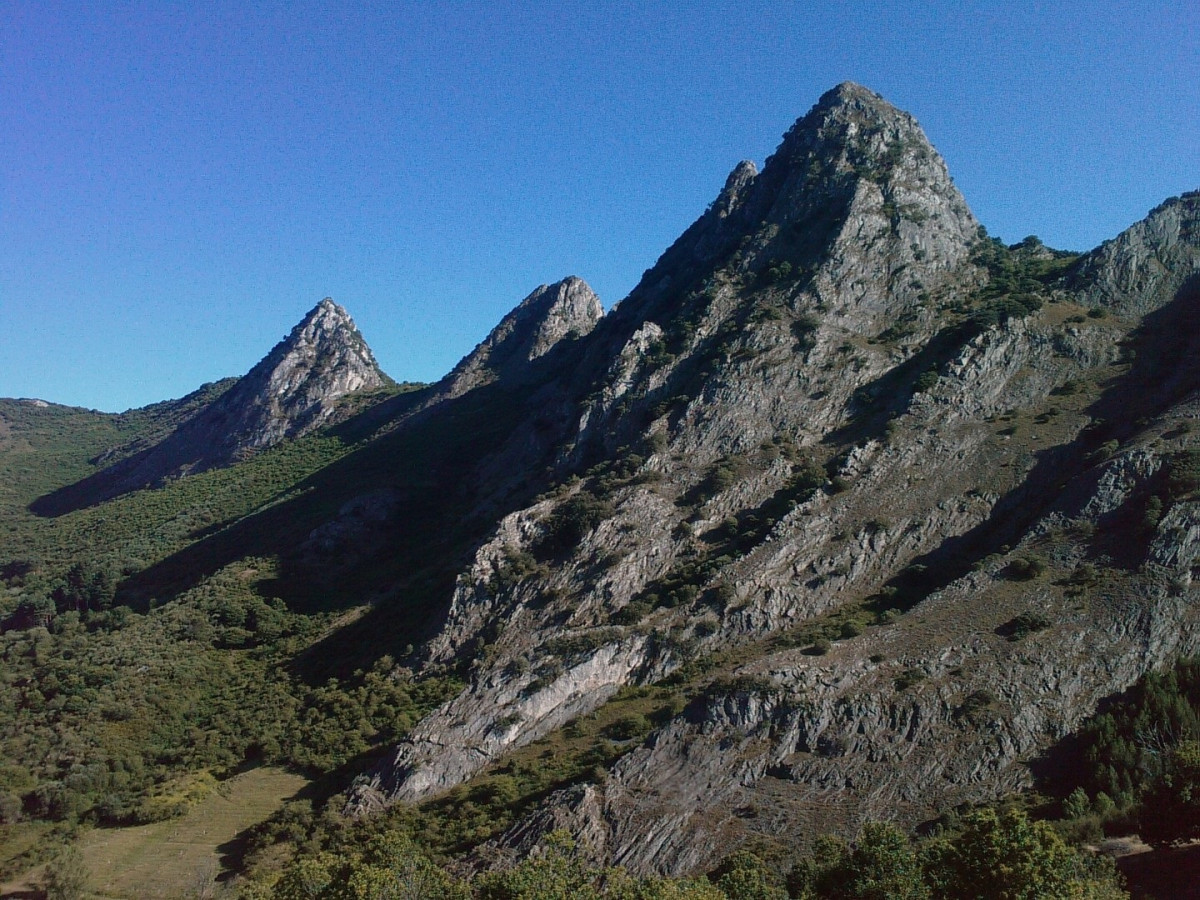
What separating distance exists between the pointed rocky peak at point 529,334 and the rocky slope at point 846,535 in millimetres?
47501

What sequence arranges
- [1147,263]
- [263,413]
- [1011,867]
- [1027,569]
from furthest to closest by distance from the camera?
[263,413] → [1147,263] → [1027,569] → [1011,867]

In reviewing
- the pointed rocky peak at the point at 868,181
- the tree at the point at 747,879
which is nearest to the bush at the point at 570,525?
the tree at the point at 747,879

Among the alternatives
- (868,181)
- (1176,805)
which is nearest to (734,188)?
(868,181)

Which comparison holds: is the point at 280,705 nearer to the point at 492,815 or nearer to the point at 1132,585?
the point at 492,815

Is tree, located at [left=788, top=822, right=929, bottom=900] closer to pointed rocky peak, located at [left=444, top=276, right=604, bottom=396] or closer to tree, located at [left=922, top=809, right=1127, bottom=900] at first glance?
tree, located at [left=922, top=809, right=1127, bottom=900]

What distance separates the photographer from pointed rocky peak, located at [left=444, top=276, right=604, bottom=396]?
143250 millimetres

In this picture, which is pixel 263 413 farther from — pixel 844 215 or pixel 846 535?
pixel 846 535

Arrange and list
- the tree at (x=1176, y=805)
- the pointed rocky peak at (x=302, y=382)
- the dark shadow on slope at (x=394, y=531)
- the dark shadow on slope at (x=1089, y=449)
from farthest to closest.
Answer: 1. the pointed rocky peak at (x=302, y=382)
2. the dark shadow on slope at (x=394, y=531)
3. the dark shadow on slope at (x=1089, y=449)
4. the tree at (x=1176, y=805)

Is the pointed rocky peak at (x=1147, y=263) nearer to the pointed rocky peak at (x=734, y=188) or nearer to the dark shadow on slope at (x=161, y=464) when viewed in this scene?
the pointed rocky peak at (x=734, y=188)

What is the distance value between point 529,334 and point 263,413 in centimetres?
5730

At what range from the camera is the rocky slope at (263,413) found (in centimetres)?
14700

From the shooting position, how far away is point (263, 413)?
152625mm

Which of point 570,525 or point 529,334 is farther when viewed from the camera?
point 529,334

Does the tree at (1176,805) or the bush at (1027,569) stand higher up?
the bush at (1027,569)
